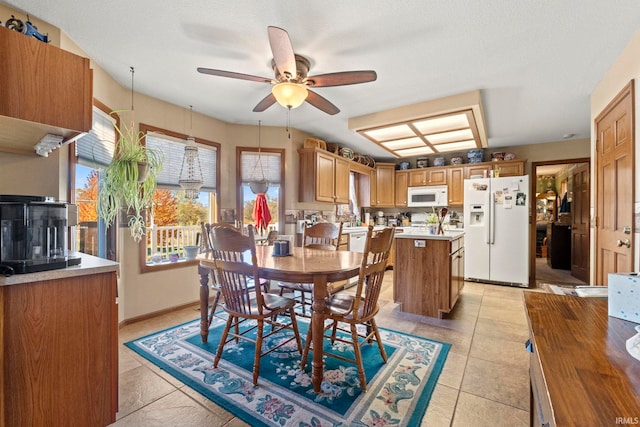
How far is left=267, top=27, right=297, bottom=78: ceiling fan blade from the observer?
165cm

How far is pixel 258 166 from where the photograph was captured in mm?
4176

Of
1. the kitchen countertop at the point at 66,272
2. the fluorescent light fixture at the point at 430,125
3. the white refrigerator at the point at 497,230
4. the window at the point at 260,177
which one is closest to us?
the kitchen countertop at the point at 66,272

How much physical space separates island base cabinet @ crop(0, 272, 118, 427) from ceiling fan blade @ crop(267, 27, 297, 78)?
1.64 m

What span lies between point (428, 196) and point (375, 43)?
4.16 meters

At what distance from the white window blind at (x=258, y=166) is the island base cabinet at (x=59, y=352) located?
272cm

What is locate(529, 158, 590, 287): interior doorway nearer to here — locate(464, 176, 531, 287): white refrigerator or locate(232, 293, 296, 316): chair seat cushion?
locate(464, 176, 531, 287): white refrigerator

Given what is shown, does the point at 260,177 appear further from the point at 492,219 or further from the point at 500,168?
the point at 500,168

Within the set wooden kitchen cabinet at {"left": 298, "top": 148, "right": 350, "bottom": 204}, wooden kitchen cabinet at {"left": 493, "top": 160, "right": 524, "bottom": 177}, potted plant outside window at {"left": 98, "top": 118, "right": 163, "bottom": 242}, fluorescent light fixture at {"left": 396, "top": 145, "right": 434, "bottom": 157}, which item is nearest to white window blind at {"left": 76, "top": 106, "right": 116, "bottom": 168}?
potted plant outside window at {"left": 98, "top": 118, "right": 163, "bottom": 242}

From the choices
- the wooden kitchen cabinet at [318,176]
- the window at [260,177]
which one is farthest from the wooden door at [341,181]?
the window at [260,177]

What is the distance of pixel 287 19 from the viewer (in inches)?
74.7

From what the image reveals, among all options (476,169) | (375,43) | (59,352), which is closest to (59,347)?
(59,352)

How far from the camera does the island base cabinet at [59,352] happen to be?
127 centimetres

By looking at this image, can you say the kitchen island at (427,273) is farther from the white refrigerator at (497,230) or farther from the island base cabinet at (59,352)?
the island base cabinet at (59,352)

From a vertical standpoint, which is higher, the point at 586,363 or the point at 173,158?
the point at 173,158
